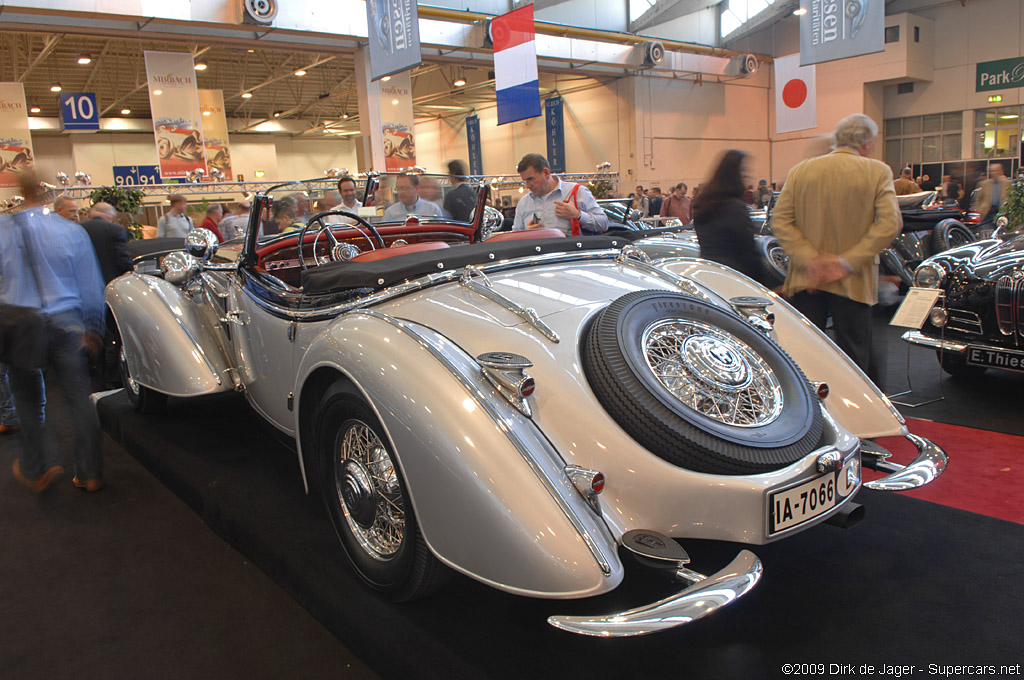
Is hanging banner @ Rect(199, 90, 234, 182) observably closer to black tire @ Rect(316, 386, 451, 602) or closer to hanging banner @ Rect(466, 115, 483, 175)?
hanging banner @ Rect(466, 115, 483, 175)

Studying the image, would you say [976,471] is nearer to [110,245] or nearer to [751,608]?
[751,608]

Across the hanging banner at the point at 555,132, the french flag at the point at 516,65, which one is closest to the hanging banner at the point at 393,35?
the french flag at the point at 516,65

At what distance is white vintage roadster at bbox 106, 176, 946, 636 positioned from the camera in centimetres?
177

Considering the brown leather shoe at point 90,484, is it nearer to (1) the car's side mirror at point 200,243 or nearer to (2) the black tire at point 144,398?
(2) the black tire at point 144,398

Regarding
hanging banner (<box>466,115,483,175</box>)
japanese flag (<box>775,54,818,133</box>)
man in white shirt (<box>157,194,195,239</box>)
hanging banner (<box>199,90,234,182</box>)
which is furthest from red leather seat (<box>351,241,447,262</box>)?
hanging banner (<box>466,115,483,175</box>)

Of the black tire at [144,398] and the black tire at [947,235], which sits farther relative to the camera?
the black tire at [947,235]

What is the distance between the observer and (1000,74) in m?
19.2

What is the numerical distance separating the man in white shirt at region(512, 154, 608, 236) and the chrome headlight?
2.05 m

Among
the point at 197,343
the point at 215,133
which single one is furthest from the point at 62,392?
the point at 215,133

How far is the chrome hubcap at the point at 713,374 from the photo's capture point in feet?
6.91

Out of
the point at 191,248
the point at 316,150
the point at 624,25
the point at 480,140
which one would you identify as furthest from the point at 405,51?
the point at 316,150

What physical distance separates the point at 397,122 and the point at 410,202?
36.2ft

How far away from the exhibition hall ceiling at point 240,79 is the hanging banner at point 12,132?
7.26ft

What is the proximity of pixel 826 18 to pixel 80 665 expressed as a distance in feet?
39.0
